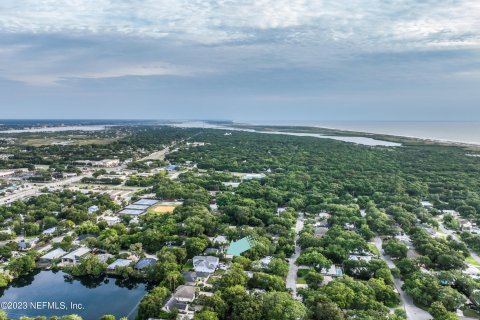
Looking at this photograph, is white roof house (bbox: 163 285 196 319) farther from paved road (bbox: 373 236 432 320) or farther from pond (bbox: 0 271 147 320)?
paved road (bbox: 373 236 432 320)

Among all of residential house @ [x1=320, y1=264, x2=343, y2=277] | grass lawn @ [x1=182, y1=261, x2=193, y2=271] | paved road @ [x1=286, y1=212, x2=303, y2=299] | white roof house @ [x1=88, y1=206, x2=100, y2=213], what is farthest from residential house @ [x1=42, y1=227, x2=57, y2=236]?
residential house @ [x1=320, y1=264, x2=343, y2=277]

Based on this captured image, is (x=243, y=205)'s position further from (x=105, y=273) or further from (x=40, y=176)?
(x=40, y=176)

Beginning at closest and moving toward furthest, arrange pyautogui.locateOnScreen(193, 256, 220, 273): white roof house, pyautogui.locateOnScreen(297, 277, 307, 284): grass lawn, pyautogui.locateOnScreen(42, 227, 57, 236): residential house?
pyautogui.locateOnScreen(297, 277, 307, 284): grass lawn < pyautogui.locateOnScreen(193, 256, 220, 273): white roof house < pyautogui.locateOnScreen(42, 227, 57, 236): residential house

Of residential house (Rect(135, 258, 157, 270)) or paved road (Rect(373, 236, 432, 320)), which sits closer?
paved road (Rect(373, 236, 432, 320))

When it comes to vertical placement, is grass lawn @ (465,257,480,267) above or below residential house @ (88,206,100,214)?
above

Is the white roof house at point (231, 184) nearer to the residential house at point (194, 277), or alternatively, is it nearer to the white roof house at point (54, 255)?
the white roof house at point (54, 255)

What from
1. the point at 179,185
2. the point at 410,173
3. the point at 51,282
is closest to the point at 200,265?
the point at 51,282
